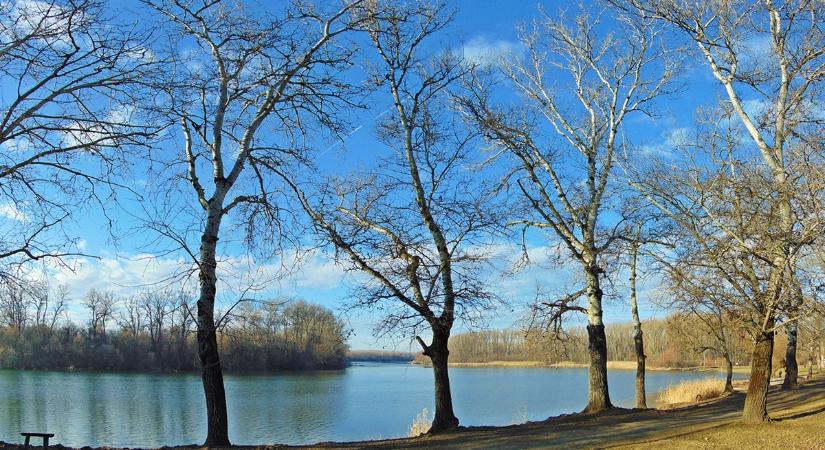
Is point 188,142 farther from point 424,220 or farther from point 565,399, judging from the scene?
point 565,399

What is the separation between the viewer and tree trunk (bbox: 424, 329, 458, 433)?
39.1 feet

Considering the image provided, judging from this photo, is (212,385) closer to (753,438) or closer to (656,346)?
(753,438)

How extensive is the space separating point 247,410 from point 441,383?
19354 mm

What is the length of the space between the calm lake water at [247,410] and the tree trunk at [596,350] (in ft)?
16.5

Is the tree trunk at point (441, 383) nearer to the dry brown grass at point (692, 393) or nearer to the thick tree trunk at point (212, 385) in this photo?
the thick tree trunk at point (212, 385)

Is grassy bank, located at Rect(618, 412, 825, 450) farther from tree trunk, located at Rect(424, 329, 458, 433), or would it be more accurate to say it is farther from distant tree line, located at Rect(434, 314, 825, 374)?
tree trunk, located at Rect(424, 329, 458, 433)

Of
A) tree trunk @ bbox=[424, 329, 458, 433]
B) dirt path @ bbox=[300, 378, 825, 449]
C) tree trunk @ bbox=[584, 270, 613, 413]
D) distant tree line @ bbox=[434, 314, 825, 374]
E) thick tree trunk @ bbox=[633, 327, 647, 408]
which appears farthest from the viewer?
thick tree trunk @ bbox=[633, 327, 647, 408]

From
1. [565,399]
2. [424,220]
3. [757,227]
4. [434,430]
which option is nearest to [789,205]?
[757,227]

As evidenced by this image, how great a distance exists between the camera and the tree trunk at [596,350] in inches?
576

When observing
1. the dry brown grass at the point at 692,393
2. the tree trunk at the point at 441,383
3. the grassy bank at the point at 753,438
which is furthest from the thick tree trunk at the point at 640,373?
the tree trunk at the point at 441,383

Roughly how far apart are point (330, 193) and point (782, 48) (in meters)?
9.59

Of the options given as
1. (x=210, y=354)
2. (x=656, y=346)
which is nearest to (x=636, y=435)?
(x=210, y=354)

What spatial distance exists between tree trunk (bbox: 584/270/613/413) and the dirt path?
0.53 meters

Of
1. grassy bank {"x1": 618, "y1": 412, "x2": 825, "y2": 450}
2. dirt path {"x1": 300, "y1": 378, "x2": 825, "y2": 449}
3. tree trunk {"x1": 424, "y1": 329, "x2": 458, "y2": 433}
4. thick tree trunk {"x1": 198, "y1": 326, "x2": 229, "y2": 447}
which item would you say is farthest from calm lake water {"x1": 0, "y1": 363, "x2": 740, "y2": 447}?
grassy bank {"x1": 618, "y1": 412, "x2": 825, "y2": 450}
